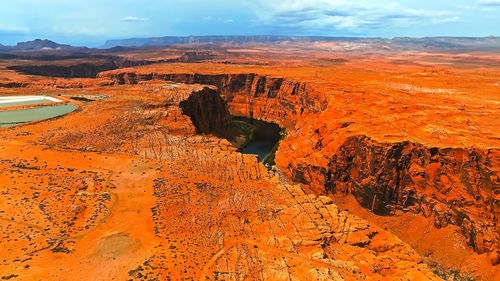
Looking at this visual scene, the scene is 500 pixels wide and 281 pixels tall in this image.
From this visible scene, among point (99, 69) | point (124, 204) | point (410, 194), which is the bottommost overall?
point (410, 194)

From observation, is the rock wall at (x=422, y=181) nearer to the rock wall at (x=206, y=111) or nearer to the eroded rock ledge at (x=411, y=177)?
the eroded rock ledge at (x=411, y=177)

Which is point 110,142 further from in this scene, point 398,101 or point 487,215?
point 398,101

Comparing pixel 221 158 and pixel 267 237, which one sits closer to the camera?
pixel 267 237

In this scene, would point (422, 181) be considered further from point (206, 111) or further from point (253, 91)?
point (253, 91)

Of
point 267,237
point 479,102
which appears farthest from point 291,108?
point 267,237

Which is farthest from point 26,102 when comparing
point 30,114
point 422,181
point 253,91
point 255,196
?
point 253,91
